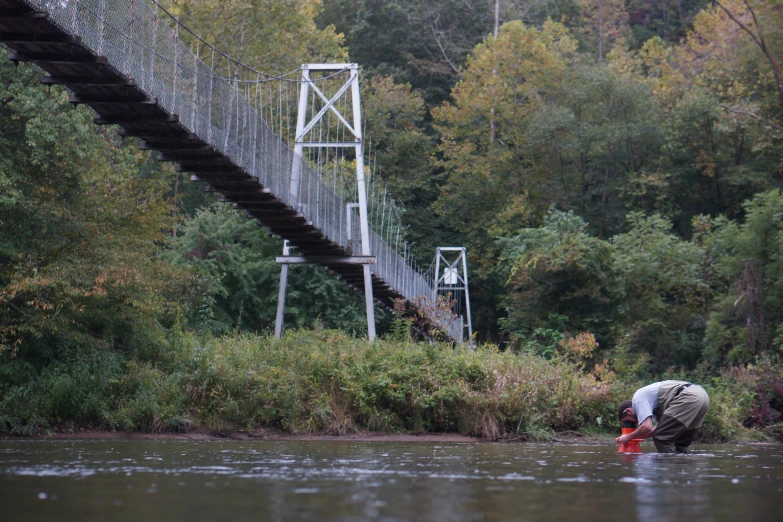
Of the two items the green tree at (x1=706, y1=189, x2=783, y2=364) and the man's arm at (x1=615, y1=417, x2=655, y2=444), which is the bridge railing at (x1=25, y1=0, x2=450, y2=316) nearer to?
the man's arm at (x1=615, y1=417, x2=655, y2=444)

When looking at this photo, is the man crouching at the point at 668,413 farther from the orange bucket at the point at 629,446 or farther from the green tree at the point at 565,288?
the green tree at the point at 565,288

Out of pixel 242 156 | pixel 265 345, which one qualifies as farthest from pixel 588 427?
pixel 242 156

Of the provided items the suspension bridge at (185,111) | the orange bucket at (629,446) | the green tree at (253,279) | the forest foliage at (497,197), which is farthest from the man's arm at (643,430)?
the green tree at (253,279)

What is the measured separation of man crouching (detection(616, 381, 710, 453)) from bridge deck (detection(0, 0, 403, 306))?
24.1 feet

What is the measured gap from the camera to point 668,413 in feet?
37.1

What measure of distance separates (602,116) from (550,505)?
122 ft

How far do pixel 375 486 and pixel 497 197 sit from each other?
38.2 metres

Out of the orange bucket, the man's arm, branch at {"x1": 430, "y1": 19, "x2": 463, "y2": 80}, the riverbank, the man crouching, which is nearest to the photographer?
the man's arm

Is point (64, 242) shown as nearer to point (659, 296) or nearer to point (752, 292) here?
point (752, 292)

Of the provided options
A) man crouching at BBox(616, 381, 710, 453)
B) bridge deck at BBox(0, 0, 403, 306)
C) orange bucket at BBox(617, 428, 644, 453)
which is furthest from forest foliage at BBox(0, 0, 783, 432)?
man crouching at BBox(616, 381, 710, 453)

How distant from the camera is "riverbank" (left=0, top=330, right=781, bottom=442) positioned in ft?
50.8

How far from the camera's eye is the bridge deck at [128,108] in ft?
37.4

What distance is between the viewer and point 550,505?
5.74 meters

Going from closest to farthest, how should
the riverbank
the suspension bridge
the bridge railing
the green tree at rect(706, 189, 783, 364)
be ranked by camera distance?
the suspension bridge, the bridge railing, the riverbank, the green tree at rect(706, 189, 783, 364)
